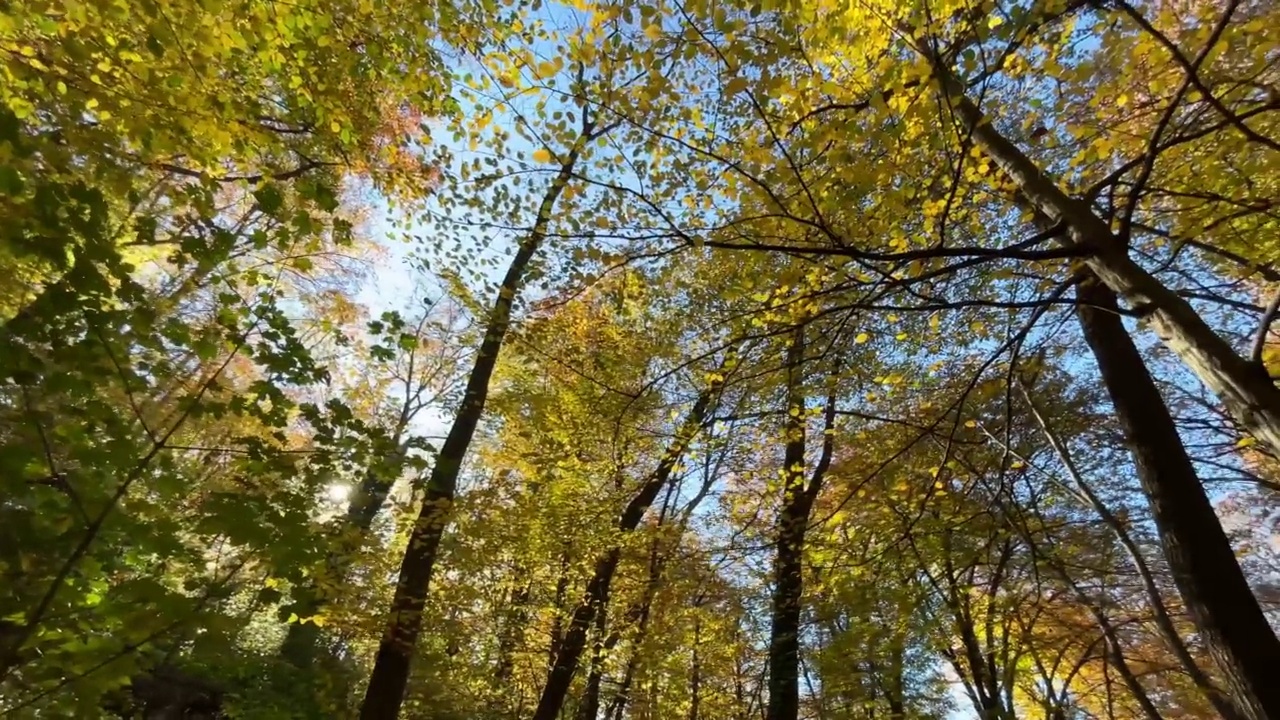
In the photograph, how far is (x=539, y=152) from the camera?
119 inches

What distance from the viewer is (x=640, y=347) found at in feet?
28.8

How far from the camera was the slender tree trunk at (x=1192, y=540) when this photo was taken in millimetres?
2479

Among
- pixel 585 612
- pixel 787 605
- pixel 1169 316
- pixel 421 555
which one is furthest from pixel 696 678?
pixel 1169 316

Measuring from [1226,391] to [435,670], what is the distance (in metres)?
8.49

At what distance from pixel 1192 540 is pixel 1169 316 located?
1151 mm

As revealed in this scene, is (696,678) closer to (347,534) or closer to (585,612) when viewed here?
(585,612)

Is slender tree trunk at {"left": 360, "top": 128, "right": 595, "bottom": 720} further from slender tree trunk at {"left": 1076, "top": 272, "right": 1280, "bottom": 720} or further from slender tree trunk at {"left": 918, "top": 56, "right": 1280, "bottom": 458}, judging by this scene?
slender tree trunk at {"left": 1076, "top": 272, "right": 1280, "bottom": 720}

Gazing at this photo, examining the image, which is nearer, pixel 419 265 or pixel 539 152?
pixel 539 152

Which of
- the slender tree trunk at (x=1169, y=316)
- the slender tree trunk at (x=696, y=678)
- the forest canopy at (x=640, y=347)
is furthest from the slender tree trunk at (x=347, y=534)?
the slender tree trunk at (x=696, y=678)

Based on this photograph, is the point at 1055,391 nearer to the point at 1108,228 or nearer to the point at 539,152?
the point at 1108,228

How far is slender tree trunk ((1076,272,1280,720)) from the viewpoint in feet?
8.13

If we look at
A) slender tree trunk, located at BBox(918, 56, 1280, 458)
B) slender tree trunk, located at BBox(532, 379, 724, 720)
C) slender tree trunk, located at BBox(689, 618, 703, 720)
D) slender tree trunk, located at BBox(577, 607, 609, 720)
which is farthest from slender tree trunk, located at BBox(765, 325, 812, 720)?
slender tree trunk, located at BBox(689, 618, 703, 720)

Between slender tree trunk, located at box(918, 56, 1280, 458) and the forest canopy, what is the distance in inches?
0.6

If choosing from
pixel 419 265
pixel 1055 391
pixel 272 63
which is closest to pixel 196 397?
pixel 272 63
